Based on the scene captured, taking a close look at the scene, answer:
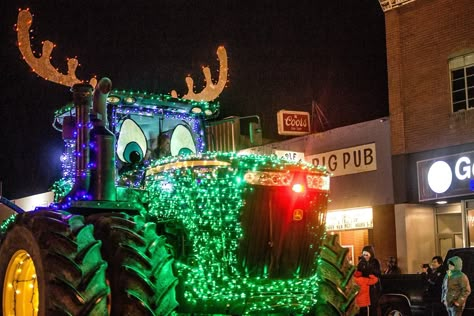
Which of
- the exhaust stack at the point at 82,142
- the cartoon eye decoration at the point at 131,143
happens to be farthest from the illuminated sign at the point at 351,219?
the exhaust stack at the point at 82,142

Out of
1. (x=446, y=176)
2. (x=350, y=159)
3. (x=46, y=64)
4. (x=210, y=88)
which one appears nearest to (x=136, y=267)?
(x=46, y=64)

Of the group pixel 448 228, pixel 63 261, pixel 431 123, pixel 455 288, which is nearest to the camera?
pixel 63 261

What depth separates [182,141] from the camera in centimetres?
987

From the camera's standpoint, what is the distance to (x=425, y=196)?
21.3 meters

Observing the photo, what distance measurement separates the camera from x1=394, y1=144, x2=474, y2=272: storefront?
67.2 ft

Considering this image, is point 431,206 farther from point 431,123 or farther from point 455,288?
Result: point 455,288

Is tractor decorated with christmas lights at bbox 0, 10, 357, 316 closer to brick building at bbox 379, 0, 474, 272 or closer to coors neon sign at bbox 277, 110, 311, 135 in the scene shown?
brick building at bbox 379, 0, 474, 272

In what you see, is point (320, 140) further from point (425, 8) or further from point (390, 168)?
point (425, 8)

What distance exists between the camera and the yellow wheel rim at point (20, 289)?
24.6 ft

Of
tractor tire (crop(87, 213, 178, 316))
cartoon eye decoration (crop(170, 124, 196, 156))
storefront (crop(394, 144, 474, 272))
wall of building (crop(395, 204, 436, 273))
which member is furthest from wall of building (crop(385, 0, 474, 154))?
tractor tire (crop(87, 213, 178, 316))

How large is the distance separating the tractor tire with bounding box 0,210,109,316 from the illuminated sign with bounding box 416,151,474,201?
49.6 feet

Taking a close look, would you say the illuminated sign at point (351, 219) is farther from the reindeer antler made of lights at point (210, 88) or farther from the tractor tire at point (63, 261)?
the tractor tire at point (63, 261)

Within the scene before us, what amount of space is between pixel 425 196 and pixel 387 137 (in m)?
2.40

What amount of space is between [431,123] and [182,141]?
43.4ft
